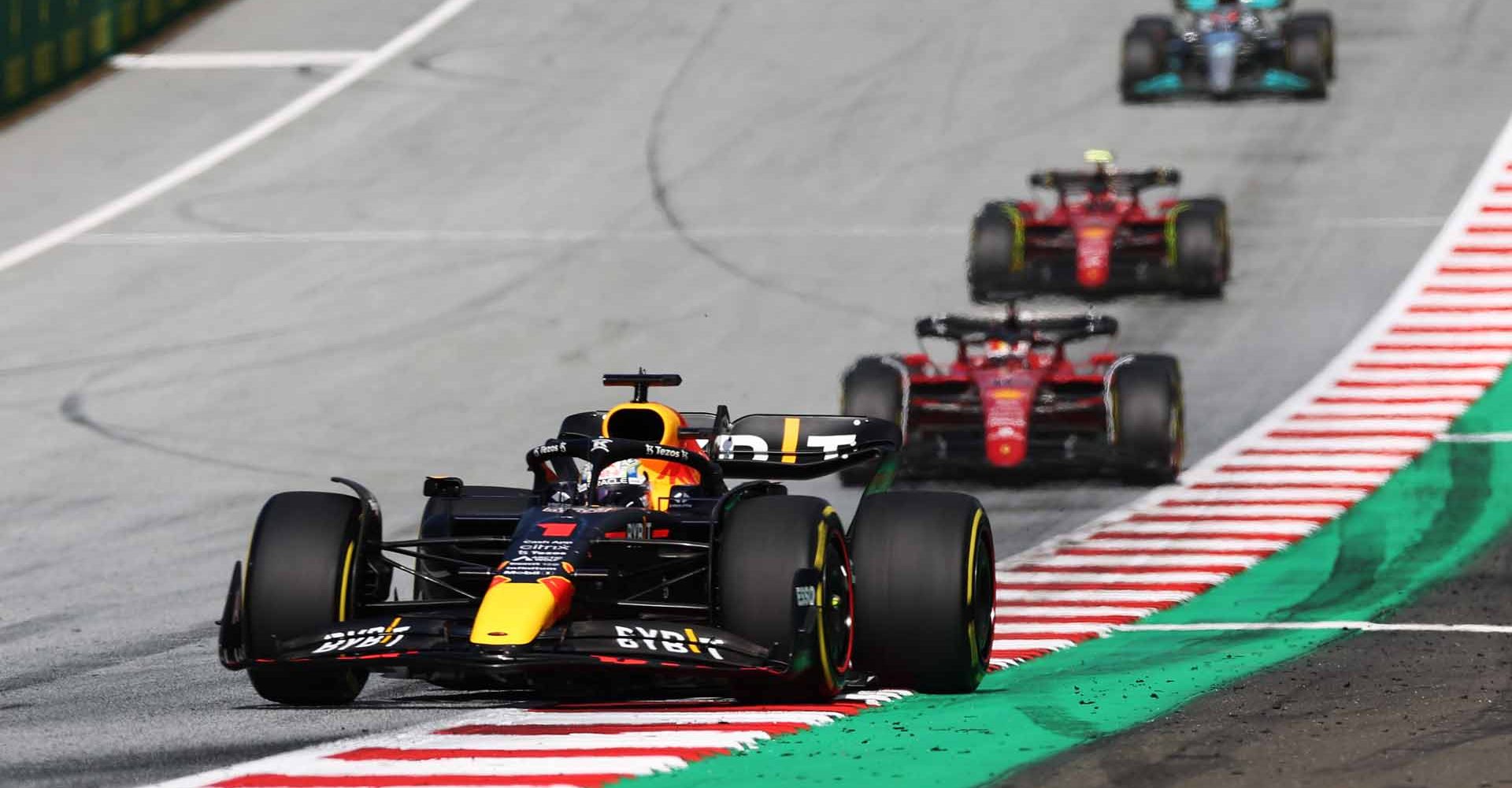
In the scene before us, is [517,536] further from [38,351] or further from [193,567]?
[38,351]

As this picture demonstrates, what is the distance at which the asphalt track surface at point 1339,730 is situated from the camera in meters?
8.55

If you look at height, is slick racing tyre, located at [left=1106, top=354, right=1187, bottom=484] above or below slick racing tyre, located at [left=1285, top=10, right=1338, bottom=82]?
below

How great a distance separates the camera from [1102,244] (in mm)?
24688

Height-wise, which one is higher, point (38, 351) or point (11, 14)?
point (11, 14)

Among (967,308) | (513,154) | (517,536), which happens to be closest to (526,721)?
(517,536)

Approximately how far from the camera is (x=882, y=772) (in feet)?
28.7

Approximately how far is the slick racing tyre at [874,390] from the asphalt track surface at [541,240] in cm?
97

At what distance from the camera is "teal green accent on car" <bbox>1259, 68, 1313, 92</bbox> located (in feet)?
102

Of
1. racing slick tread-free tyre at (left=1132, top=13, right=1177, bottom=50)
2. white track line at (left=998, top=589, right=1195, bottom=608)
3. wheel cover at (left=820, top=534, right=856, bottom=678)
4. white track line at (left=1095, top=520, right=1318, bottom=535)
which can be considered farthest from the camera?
racing slick tread-free tyre at (left=1132, top=13, right=1177, bottom=50)

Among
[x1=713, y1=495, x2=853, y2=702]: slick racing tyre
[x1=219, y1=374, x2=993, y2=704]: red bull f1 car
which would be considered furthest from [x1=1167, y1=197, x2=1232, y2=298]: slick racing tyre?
[x1=713, y1=495, x2=853, y2=702]: slick racing tyre

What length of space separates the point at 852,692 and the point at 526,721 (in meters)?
1.51

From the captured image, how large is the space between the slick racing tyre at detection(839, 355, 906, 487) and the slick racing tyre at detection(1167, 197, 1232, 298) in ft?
21.3

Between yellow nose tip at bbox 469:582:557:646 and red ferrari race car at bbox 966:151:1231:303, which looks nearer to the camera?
yellow nose tip at bbox 469:582:557:646

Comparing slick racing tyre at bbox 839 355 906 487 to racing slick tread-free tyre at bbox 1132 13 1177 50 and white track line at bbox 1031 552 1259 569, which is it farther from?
racing slick tread-free tyre at bbox 1132 13 1177 50
